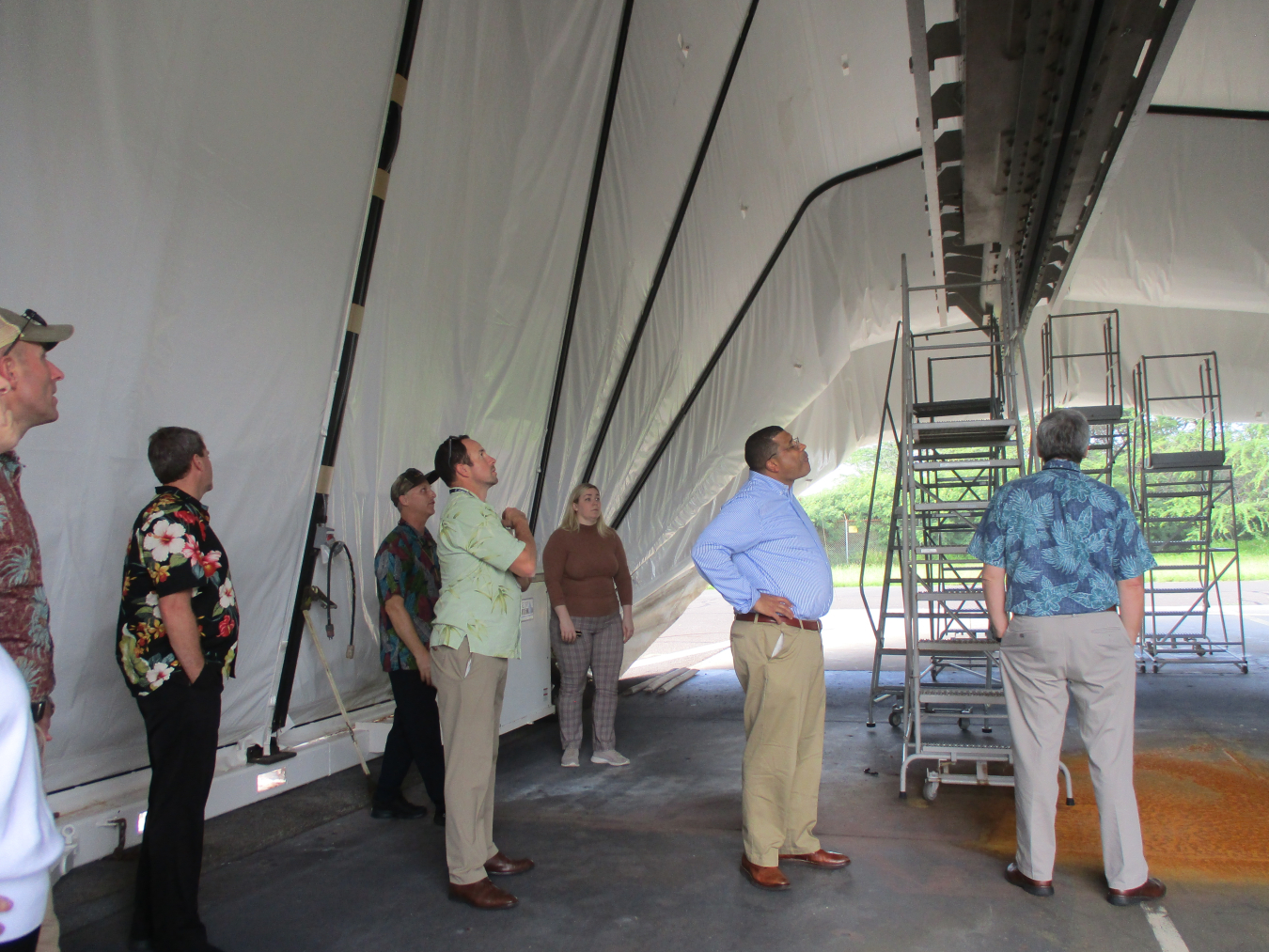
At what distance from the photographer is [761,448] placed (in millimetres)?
3225

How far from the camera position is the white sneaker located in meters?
4.81

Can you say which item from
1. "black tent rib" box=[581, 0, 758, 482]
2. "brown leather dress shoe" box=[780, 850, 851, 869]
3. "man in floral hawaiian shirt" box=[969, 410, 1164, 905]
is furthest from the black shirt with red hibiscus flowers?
"black tent rib" box=[581, 0, 758, 482]

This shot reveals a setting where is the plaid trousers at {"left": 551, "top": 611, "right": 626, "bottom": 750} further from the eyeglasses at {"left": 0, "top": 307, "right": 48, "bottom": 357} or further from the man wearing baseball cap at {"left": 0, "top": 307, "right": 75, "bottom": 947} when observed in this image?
the eyeglasses at {"left": 0, "top": 307, "right": 48, "bottom": 357}

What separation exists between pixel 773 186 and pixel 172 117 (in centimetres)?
469

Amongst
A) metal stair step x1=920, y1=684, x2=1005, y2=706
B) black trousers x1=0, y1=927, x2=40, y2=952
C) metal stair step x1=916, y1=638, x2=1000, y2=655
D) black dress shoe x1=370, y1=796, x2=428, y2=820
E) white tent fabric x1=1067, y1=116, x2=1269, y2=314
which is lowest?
black dress shoe x1=370, y1=796, x2=428, y2=820

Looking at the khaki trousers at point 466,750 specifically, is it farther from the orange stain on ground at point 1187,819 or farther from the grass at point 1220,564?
the grass at point 1220,564

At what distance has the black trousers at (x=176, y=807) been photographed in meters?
2.38

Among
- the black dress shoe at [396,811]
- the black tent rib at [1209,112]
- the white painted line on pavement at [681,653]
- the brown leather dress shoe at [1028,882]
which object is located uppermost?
the black tent rib at [1209,112]

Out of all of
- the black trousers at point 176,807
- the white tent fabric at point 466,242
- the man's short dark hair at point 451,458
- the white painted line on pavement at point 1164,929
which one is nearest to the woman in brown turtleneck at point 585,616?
the white tent fabric at point 466,242

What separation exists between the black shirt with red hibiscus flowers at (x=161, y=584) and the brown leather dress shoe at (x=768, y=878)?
6.27 ft

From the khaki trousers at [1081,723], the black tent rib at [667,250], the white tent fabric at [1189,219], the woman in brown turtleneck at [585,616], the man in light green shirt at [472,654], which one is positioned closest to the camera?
the khaki trousers at [1081,723]

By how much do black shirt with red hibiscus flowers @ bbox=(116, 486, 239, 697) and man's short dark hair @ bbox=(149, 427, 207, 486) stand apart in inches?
2.1

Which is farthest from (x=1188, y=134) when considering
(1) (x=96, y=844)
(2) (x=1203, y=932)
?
(1) (x=96, y=844)

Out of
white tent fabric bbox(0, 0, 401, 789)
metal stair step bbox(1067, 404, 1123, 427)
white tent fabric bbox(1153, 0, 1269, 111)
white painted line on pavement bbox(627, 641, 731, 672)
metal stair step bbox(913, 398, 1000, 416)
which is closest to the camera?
white tent fabric bbox(0, 0, 401, 789)
